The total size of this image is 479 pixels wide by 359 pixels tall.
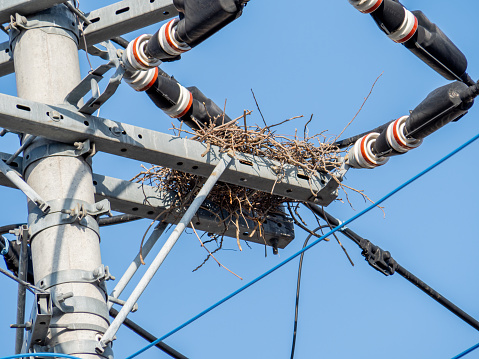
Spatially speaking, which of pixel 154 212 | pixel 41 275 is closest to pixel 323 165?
pixel 154 212

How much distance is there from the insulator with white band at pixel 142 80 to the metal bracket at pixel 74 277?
1.60m

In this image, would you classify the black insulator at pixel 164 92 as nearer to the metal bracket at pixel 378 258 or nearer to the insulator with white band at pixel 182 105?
the insulator with white band at pixel 182 105

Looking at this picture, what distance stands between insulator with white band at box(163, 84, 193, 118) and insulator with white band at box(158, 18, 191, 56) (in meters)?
1.36

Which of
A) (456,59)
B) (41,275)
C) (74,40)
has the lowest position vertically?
(41,275)

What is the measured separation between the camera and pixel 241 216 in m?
6.93

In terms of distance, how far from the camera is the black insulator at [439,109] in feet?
19.4

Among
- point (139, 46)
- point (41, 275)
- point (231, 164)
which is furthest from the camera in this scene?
point (231, 164)

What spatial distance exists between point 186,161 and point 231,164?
1.07ft

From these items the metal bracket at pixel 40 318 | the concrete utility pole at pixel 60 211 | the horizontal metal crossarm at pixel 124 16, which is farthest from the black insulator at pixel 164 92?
the metal bracket at pixel 40 318

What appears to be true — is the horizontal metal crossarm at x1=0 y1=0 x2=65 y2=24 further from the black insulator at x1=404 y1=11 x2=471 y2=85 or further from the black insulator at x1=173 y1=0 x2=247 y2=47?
the black insulator at x1=404 y1=11 x2=471 y2=85

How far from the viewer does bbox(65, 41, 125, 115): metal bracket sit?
547 centimetres

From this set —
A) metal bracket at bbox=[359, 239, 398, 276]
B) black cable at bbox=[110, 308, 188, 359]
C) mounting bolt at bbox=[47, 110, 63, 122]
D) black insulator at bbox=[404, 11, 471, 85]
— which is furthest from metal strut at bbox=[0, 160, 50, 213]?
metal bracket at bbox=[359, 239, 398, 276]

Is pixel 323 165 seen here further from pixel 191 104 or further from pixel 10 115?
pixel 10 115

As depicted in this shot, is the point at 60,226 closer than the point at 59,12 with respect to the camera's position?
Yes
